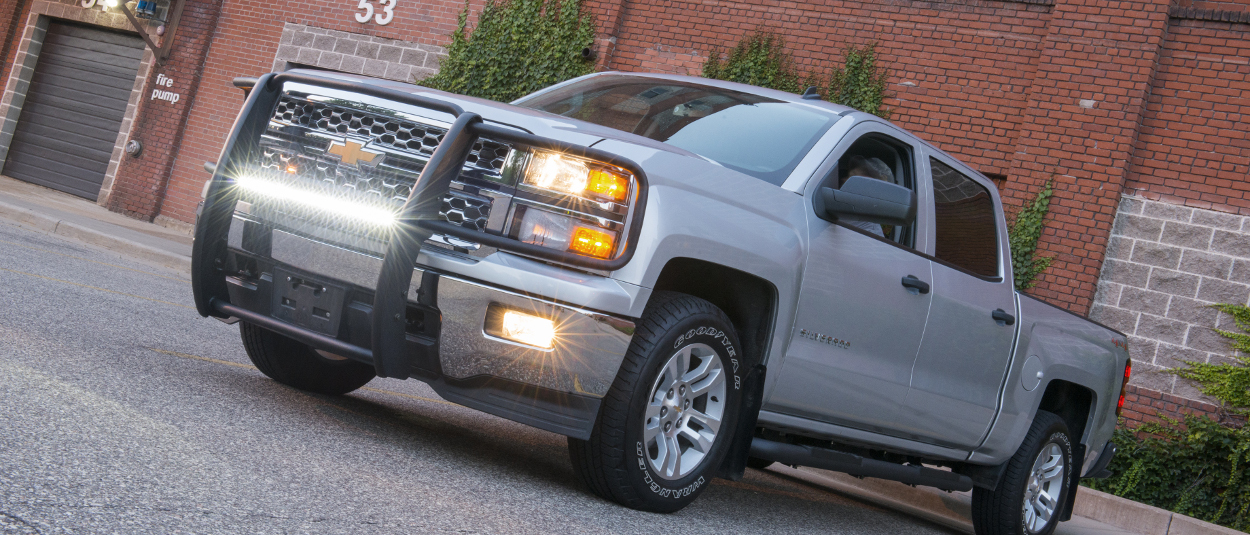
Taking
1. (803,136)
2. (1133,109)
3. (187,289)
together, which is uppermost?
(1133,109)

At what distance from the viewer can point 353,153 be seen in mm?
4020

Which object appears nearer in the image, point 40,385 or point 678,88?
point 40,385

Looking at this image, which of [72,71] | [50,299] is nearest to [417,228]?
[50,299]

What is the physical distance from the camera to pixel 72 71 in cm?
2034

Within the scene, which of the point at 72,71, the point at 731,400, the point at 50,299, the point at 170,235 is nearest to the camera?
the point at 731,400

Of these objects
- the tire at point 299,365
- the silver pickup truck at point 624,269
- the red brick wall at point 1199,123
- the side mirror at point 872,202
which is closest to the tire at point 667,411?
the silver pickup truck at point 624,269

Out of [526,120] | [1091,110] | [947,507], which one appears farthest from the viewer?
[1091,110]

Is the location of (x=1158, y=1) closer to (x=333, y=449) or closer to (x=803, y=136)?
(x=803, y=136)

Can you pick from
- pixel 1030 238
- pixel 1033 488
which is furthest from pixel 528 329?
pixel 1030 238

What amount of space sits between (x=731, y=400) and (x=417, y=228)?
4.62 feet

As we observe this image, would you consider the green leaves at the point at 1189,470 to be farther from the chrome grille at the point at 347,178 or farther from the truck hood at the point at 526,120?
the chrome grille at the point at 347,178

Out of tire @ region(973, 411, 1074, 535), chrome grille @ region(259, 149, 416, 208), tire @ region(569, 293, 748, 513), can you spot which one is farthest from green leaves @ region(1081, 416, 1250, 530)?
chrome grille @ region(259, 149, 416, 208)

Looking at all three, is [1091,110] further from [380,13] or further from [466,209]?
[380,13]

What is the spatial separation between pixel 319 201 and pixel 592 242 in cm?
108
